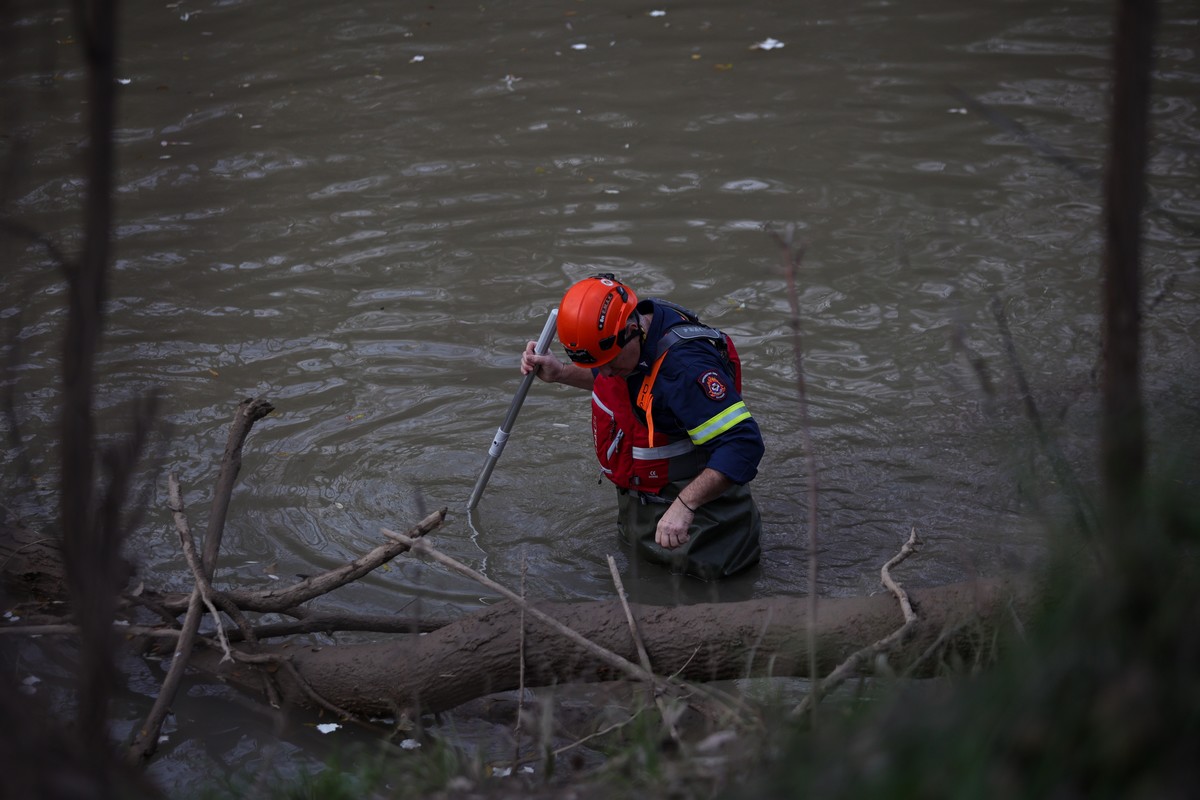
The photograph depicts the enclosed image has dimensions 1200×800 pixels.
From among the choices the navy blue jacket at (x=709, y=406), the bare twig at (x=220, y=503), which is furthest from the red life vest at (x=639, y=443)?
the bare twig at (x=220, y=503)

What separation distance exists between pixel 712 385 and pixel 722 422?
17 centimetres

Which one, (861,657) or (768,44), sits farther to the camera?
(768,44)

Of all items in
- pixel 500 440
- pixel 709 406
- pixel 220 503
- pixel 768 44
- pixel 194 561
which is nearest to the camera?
pixel 194 561

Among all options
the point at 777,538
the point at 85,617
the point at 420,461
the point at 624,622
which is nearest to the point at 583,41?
the point at 420,461

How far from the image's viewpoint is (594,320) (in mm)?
4914

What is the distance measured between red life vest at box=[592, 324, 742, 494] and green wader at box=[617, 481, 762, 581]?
87 mm

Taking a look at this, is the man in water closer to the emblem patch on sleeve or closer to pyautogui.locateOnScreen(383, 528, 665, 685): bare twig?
the emblem patch on sleeve

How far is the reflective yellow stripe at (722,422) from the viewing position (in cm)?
500

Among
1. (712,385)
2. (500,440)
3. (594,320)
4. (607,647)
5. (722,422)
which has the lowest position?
(500,440)

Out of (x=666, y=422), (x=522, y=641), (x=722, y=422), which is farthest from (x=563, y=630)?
(x=666, y=422)

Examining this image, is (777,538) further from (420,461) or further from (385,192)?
(385,192)

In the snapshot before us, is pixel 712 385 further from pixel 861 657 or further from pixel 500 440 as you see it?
pixel 861 657

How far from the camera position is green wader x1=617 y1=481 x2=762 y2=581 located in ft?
17.9

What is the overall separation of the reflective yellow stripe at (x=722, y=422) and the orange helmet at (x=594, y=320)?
20.7 inches
